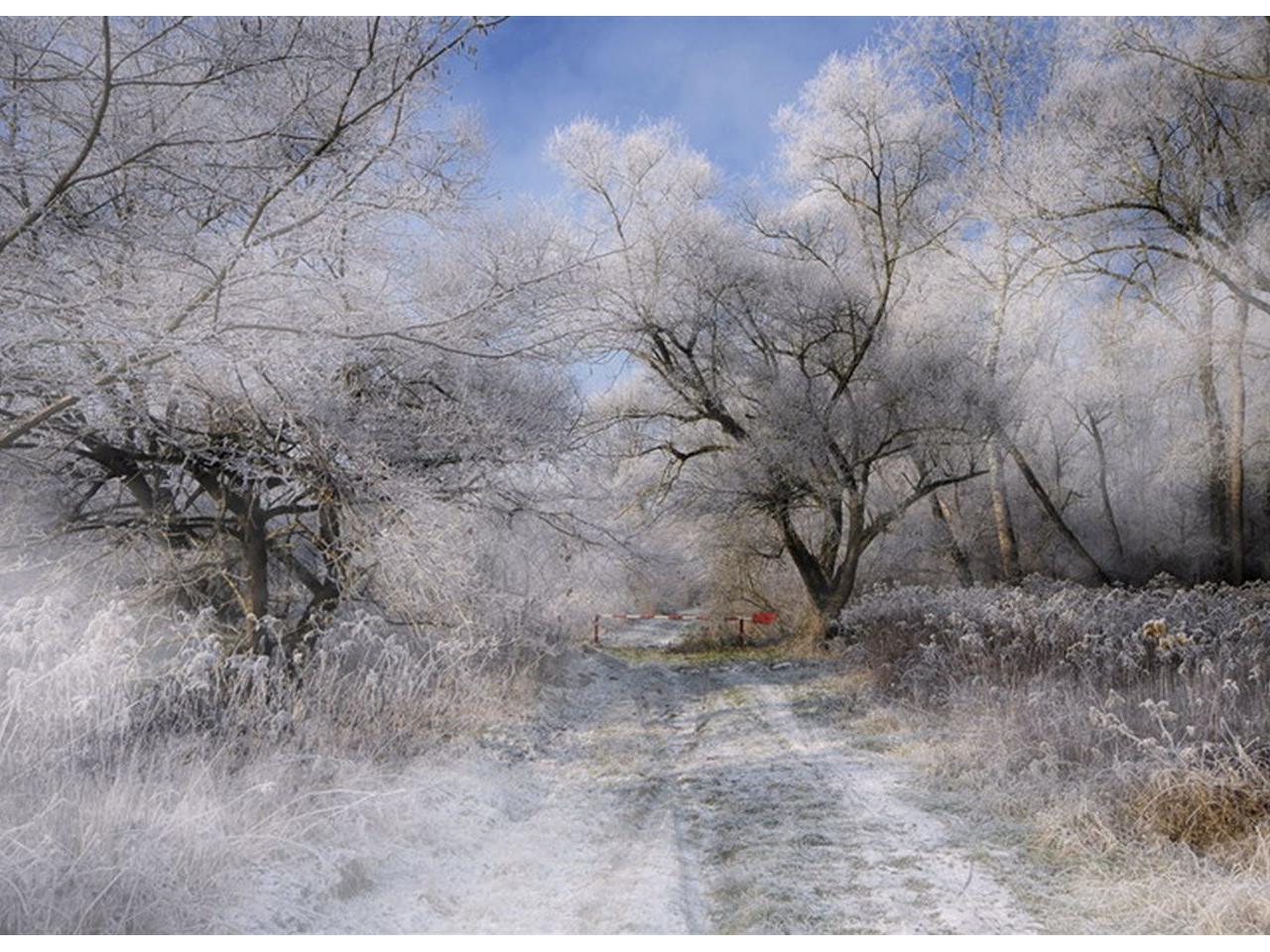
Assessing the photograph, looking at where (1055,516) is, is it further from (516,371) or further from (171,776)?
(171,776)

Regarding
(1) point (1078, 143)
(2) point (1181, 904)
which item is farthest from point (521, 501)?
(1) point (1078, 143)

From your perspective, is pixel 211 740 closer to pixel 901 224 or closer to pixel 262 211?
pixel 262 211

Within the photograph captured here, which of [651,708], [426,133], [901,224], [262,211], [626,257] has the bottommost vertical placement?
[651,708]

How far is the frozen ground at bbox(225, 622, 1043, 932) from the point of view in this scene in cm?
286

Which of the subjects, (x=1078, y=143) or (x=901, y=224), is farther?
(x=901, y=224)

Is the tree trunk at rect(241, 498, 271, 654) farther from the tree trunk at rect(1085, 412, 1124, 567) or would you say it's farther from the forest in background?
the tree trunk at rect(1085, 412, 1124, 567)

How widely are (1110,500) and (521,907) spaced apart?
14.3 metres

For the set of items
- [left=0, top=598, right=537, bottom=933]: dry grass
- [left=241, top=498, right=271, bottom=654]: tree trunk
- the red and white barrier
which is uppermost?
[left=241, top=498, right=271, bottom=654]: tree trunk

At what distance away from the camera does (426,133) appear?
4.61m

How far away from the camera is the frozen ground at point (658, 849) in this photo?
9.37ft

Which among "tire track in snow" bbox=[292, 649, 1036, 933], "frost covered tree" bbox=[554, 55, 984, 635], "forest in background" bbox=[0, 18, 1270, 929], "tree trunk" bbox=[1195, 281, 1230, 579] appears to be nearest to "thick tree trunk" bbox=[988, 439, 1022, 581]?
"forest in background" bbox=[0, 18, 1270, 929]

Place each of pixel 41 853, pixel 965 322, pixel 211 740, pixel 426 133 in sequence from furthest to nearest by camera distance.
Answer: pixel 965 322
pixel 426 133
pixel 211 740
pixel 41 853

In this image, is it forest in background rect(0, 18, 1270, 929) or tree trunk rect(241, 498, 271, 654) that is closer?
forest in background rect(0, 18, 1270, 929)

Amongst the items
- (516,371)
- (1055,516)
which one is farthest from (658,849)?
(1055,516)
